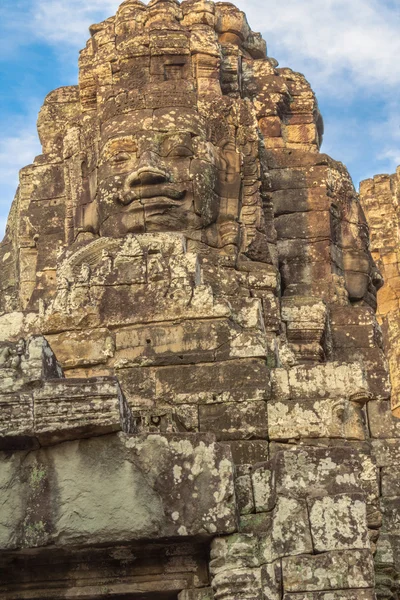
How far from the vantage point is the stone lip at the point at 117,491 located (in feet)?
28.8

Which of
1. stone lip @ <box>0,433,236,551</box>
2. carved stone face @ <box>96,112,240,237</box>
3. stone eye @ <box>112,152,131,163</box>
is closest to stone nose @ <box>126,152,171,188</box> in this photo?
carved stone face @ <box>96,112,240,237</box>

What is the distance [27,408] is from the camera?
8961 mm

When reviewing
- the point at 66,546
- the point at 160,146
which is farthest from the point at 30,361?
the point at 160,146

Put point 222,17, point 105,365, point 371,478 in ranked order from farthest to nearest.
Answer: point 222,17
point 105,365
point 371,478

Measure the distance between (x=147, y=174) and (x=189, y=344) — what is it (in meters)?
3.07

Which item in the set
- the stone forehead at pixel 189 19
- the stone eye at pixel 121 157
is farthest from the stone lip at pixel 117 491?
the stone forehead at pixel 189 19

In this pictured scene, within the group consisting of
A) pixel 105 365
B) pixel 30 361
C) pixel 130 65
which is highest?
pixel 130 65

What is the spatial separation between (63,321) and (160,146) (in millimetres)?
3268

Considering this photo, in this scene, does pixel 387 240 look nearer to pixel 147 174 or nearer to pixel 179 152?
pixel 179 152

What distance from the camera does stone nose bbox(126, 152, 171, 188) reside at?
14.9m

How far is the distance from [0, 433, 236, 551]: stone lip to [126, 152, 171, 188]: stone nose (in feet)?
20.9

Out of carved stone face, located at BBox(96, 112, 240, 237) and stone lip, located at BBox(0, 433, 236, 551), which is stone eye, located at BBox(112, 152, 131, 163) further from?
stone lip, located at BBox(0, 433, 236, 551)

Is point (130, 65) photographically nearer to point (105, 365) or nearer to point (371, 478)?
point (105, 365)

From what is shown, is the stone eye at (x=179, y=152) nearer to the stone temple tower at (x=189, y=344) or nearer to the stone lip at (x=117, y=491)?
the stone temple tower at (x=189, y=344)
